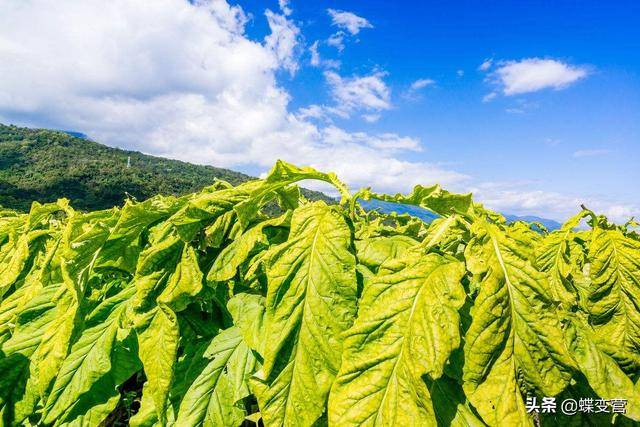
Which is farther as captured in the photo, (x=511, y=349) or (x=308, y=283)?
(x=308, y=283)

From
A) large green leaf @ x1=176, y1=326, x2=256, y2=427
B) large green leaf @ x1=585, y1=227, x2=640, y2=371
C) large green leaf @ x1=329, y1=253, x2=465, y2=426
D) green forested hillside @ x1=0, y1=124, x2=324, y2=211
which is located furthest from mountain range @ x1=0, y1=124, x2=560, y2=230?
large green leaf @ x1=329, y1=253, x2=465, y2=426

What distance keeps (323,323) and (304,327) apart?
58 mm

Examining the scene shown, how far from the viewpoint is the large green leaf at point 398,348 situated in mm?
1022

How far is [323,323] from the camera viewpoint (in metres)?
1.16

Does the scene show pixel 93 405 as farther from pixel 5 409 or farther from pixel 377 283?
pixel 377 283

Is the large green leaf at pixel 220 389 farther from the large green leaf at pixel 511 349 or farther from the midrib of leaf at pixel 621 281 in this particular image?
the midrib of leaf at pixel 621 281

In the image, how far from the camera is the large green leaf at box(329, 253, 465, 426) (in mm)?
1022

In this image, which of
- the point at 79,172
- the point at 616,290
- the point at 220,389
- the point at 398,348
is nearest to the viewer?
the point at 398,348

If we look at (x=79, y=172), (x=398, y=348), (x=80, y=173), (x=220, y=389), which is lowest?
(x=220, y=389)

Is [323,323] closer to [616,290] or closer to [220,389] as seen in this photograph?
[220,389]

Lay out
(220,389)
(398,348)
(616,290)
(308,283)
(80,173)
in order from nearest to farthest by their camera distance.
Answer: (398,348) < (308,283) < (220,389) < (616,290) < (80,173)

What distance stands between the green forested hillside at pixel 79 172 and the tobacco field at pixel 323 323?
2364 inches

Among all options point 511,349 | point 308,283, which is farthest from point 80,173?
point 511,349

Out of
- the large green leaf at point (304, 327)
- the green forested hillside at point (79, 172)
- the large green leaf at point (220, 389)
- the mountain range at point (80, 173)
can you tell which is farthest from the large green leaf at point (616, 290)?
the green forested hillside at point (79, 172)
